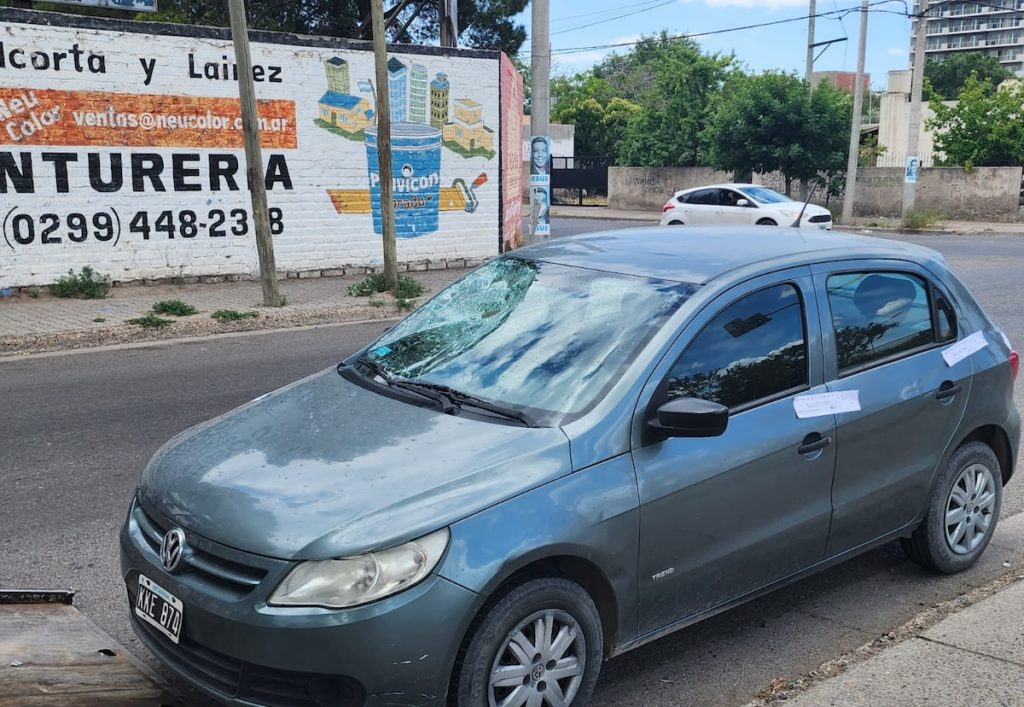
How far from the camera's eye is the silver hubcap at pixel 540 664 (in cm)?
296

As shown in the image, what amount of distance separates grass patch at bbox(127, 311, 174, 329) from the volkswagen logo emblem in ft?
28.7

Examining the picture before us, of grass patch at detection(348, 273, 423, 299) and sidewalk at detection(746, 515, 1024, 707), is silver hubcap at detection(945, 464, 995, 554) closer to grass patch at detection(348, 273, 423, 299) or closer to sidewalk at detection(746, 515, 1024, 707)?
sidewalk at detection(746, 515, 1024, 707)

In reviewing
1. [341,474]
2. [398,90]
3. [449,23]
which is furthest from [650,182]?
[341,474]

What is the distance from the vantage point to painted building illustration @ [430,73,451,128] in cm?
1702

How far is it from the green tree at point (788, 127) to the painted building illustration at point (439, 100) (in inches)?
721

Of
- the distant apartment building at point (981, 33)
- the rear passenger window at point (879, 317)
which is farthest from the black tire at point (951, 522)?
the distant apartment building at point (981, 33)

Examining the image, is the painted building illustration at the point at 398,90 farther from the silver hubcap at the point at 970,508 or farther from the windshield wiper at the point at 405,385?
the silver hubcap at the point at 970,508

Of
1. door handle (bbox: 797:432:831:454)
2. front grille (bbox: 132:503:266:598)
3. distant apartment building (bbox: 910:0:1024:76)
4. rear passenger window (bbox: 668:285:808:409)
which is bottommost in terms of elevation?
front grille (bbox: 132:503:266:598)

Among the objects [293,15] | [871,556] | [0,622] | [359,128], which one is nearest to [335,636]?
[0,622]

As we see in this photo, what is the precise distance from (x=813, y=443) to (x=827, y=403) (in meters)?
0.19

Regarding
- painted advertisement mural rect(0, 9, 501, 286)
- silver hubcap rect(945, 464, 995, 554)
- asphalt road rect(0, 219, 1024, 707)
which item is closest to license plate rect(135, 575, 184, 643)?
asphalt road rect(0, 219, 1024, 707)

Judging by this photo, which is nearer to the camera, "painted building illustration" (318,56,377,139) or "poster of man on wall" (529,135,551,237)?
"painted building illustration" (318,56,377,139)

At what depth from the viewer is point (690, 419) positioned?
3.27 meters

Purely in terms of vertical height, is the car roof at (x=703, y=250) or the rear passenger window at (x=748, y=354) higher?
the car roof at (x=703, y=250)
